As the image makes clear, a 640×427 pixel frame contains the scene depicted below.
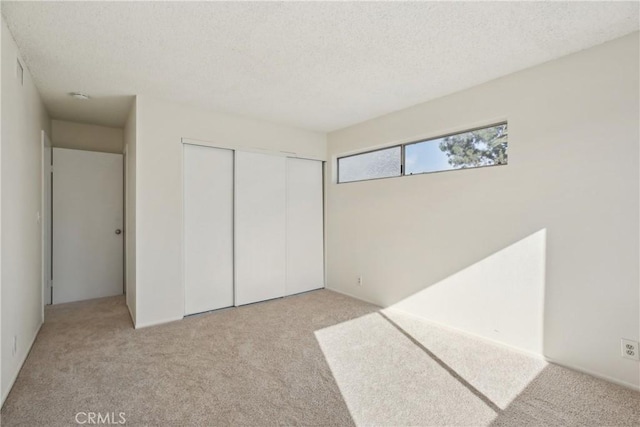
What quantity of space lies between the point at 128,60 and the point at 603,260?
3.92 m

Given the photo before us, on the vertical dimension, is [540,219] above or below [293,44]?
below

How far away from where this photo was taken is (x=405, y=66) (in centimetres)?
251

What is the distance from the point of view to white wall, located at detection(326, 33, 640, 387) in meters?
2.12

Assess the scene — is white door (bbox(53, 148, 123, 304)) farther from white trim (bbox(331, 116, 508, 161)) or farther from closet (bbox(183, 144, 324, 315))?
white trim (bbox(331, 116, 508, 161))

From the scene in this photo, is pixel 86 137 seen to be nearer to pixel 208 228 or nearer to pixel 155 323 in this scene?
pixel 208 228

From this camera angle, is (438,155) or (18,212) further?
(438,155)

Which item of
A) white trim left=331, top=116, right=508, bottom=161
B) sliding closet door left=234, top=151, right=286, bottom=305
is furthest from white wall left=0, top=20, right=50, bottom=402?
white trim left=331, top=116, right=508, bottom=161

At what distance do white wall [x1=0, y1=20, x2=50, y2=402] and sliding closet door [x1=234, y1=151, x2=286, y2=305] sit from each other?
190 centimetres

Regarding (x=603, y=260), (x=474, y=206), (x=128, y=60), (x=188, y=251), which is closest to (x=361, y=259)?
(x=474, y=206)

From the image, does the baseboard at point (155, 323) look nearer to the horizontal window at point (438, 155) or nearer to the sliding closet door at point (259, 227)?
the sliding closet door at point (259, 227)

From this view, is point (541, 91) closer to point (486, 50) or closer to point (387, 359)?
point (486, 50)

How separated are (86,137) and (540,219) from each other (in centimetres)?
558

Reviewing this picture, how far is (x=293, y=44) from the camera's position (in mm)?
2164

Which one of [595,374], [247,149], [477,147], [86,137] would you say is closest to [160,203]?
[247,149]
